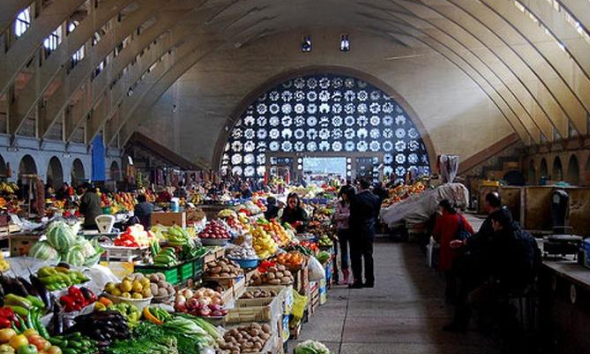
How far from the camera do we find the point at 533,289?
21.5ft

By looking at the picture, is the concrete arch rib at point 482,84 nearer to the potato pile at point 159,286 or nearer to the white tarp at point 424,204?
the white tarp at point 424,204

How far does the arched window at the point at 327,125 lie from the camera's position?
31500mm

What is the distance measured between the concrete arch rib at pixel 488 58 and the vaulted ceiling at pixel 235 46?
35mm

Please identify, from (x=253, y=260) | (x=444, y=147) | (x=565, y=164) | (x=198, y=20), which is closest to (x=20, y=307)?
(x=253, y=260)

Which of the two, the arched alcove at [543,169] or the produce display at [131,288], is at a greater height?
the arched alcove at [543,169]

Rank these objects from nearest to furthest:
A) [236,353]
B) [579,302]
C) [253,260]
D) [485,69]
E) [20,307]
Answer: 1. [20,307]
2. [236,353]
3. [579,302]
4. [253,260]
5. [485,69]

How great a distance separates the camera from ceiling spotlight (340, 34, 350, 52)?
31.0 metres

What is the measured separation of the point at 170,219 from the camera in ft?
28.2

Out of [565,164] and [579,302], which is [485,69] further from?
[579,302]

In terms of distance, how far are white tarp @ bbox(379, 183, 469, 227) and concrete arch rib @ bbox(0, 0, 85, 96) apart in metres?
8.72

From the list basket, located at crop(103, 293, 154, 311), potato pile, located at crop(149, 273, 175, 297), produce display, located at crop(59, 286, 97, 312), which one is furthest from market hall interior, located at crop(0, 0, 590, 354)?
produce display, located at crop(59, 286, 97, 312)

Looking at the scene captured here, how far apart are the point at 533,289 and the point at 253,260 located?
2594mm

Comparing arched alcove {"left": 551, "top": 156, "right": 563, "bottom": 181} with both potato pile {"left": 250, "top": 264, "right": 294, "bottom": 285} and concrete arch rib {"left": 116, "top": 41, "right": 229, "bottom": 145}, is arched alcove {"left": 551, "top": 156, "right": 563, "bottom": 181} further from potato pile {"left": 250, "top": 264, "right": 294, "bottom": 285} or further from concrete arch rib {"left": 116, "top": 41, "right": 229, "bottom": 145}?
potato pile {"left": 250, "top": 264, "right": 294, "bottom": 285}

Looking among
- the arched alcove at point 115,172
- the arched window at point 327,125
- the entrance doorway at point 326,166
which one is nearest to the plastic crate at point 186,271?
the arched alcove at point 115,172
